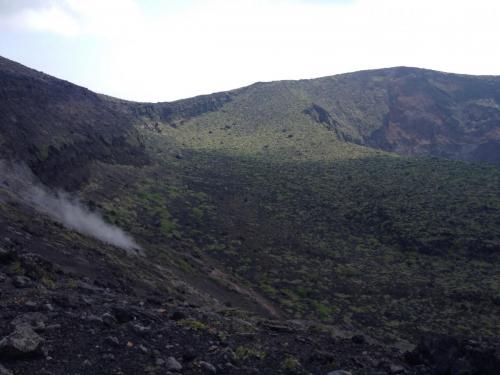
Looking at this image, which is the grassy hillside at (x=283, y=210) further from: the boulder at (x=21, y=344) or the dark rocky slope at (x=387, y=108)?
the boulder at (x=21, y=344)

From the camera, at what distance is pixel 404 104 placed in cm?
11806

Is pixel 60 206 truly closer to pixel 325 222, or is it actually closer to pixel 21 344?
pixel 21 344

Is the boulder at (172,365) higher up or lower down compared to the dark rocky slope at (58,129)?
lower down

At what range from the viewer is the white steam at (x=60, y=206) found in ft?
92.7

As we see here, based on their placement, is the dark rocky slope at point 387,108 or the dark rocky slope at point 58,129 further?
the dark rocky slope at point 387,108

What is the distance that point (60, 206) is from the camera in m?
32.4

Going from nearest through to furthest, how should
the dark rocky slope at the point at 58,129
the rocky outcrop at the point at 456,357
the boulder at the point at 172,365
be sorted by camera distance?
1. the boulder at the point at 172,365
2. the rocky outcrop at the point at 456,357
3. the dark rocky slope at the point at 58,129

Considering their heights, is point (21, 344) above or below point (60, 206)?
above

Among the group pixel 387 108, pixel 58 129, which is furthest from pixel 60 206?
pixel 387 108

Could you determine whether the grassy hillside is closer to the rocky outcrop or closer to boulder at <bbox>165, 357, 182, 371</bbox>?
the rocky outcrop

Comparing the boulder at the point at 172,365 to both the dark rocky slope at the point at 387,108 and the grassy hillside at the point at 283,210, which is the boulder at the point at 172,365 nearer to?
the grassy hillside at the point at 283,210

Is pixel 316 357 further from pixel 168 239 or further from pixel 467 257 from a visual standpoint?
pixel 467 257

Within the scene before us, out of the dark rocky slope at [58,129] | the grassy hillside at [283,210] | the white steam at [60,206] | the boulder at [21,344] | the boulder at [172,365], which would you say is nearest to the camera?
the boulder at [21,344]

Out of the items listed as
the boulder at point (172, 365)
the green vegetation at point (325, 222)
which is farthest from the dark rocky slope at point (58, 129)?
the boulder at point (172, 365)
